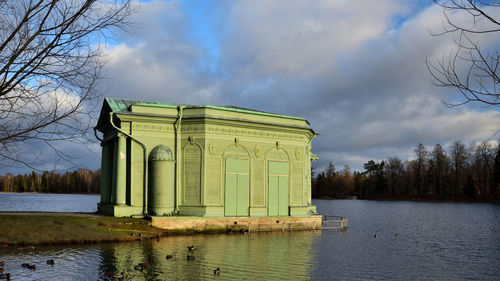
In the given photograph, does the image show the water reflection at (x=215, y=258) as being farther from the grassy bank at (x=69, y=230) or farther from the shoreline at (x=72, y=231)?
the grassy bank at (x=69, y=230)

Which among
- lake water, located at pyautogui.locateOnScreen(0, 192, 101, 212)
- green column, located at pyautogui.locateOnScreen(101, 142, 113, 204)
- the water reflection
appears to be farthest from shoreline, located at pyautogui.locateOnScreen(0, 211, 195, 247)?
lake water, located at pyautogui.locateOnScreen(0, 192, 101, 212)

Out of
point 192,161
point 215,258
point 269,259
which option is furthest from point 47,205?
point 269,259

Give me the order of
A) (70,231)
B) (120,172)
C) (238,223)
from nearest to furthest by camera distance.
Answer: (70,231)
(120,172)
(238,223)

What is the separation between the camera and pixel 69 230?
25.6 meters

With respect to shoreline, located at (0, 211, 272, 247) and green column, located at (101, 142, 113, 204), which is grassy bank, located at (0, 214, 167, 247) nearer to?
shoreline, located at (0, 211, 272, 247)

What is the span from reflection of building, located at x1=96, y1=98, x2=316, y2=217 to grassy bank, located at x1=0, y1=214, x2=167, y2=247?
2.43 metres

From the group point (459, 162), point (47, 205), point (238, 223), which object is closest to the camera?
point (238, 223)

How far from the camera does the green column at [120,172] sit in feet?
102

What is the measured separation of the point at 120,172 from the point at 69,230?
6.51 metres

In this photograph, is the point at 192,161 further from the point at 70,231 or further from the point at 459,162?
the point at 459,162

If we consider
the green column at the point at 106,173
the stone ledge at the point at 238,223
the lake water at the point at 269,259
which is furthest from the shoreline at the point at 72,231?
the green column at the point at 106,173

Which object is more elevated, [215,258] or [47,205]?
[215,258]

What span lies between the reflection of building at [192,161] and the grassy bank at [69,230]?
243cm

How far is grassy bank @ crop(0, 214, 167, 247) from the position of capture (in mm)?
24016
